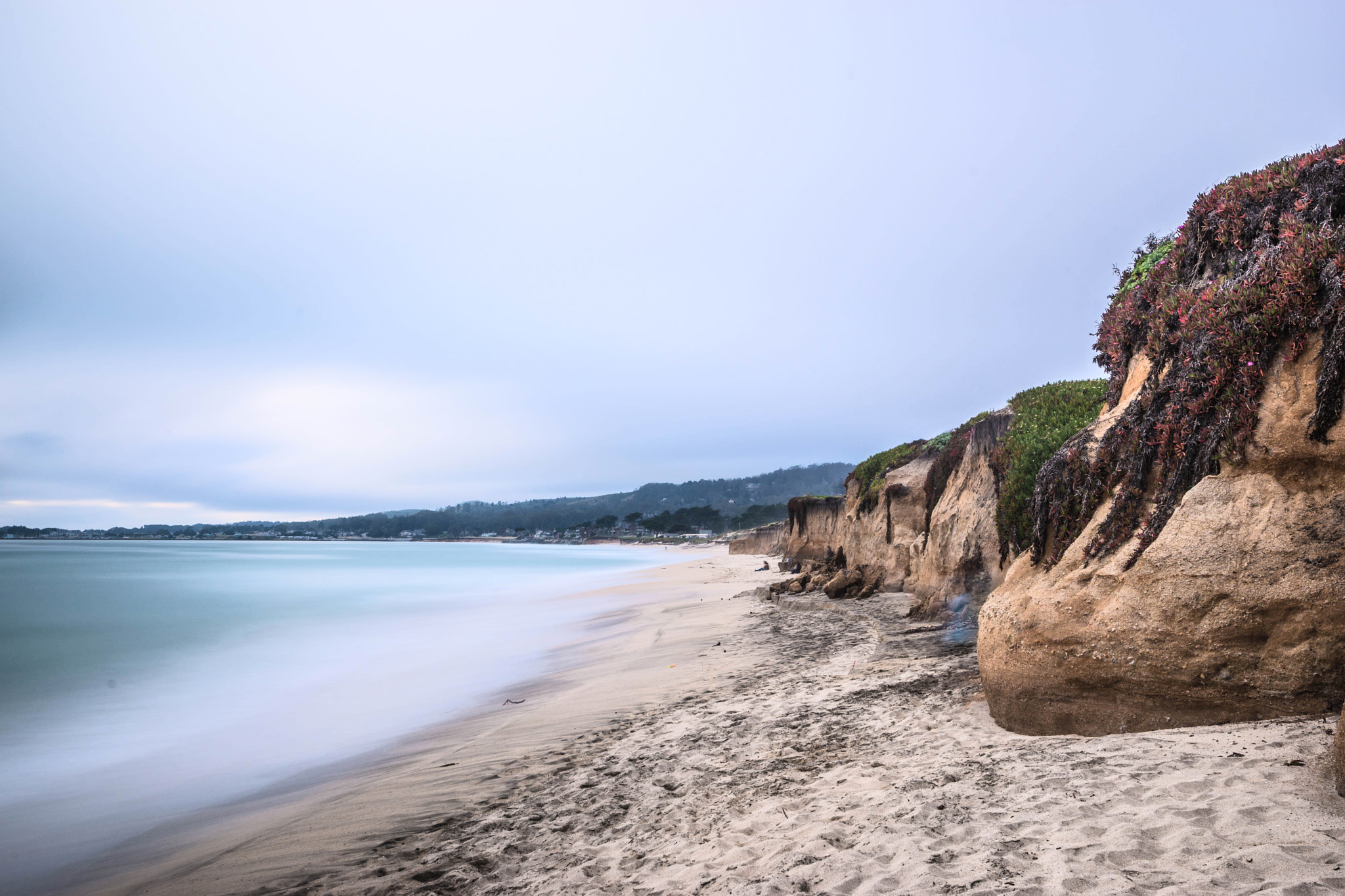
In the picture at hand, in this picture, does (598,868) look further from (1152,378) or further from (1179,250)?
(1179,250)

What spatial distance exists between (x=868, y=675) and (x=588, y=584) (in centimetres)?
2853

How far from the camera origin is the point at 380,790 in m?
6.24

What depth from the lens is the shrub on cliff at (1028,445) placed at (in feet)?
30.7

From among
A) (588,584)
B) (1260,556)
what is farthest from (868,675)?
(588,584)

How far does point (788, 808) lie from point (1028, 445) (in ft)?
24.4

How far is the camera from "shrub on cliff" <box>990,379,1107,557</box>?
9359 millimetres

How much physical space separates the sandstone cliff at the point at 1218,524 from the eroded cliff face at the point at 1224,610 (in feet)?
0.03

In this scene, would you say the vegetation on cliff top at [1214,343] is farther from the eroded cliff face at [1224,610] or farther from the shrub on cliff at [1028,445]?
the shrub on cliff at [1028,445]

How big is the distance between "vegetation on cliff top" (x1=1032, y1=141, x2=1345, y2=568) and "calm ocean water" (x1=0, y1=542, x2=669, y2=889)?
28.5 feet

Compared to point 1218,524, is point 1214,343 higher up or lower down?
higher up

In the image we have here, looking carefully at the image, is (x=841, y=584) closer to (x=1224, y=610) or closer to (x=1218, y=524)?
(x=1218, y=524)

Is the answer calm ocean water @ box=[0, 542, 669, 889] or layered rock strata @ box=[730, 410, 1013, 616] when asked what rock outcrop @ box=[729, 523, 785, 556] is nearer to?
layered rock strata @ box=[730, 410, 1013, 616]

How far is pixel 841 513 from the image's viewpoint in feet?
94.3

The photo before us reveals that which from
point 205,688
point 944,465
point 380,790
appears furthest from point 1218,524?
point 205,688
